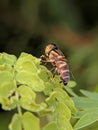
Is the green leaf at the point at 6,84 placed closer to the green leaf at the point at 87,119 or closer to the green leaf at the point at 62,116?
the green leaf at the point at 62,116

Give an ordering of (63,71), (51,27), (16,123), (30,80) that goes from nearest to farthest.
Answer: (16,123) < (30,80) < (63,71) < (51,27)

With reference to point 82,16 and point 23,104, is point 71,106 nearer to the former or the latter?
point 23,104

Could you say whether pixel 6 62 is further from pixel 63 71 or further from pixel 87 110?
pixel 87 110

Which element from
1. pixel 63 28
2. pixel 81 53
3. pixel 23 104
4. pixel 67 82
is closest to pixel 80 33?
pixel 63 28

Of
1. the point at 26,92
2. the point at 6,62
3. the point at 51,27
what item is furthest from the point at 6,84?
the point at 51,27

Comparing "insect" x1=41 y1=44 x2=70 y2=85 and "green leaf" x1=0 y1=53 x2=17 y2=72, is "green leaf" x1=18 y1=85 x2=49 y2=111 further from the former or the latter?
"insect" x1=41 y1=44 x2=70 y2=85

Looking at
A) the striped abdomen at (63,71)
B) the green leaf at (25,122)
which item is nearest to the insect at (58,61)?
the striped abdomen at (63,71)

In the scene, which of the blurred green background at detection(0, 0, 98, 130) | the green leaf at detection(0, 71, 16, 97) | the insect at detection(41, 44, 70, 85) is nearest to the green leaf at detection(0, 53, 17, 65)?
the green leaf at detection(0, 71, 16, 97)
